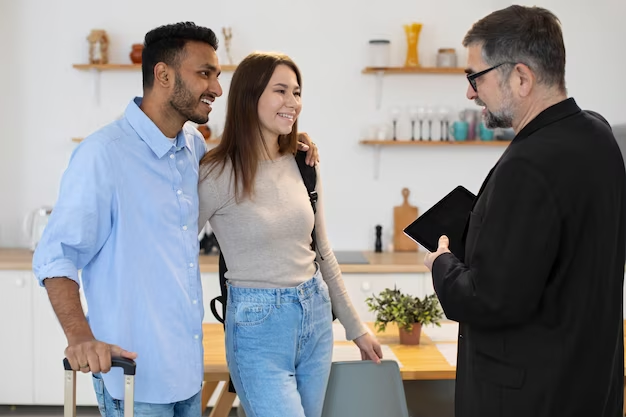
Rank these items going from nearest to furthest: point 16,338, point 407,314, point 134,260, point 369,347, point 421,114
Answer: point 134,260, point 369,347, point 407,314, point 16,338, point 421,114

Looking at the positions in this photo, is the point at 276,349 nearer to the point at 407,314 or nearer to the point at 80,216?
the point at 80,216

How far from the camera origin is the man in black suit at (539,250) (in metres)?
1.67

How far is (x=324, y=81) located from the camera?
204 inches

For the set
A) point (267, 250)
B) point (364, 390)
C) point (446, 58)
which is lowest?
point (364, 390)

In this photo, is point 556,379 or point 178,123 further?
point 178,123

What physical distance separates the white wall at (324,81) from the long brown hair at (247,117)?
9.08 ft

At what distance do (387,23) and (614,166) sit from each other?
360 centimetres

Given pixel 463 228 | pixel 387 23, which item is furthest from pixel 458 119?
pixel 463 228

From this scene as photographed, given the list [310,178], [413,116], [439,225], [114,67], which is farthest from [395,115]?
[439,225]

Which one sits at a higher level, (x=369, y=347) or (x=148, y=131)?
(x=148, y=131)

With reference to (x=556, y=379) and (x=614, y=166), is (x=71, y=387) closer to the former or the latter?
(x=556, y=379)

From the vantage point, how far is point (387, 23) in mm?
5160

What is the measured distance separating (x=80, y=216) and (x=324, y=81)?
11.4ft

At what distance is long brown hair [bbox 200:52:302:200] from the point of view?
234 centimetres
